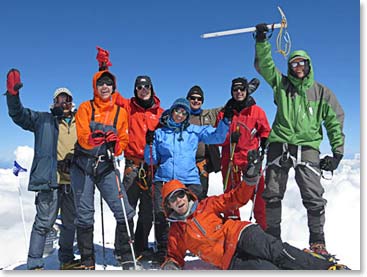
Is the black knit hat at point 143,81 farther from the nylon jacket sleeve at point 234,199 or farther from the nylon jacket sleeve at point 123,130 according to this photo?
the nylon jacket sleeve at point 234,199

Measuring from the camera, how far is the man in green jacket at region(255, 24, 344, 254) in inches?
174

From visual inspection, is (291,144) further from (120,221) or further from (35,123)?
(35,123)

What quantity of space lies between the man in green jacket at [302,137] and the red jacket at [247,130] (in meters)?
0.50

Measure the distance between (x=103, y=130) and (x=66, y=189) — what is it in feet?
3.49

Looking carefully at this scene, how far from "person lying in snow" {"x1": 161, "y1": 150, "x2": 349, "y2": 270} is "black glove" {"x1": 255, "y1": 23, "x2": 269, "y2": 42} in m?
1.49

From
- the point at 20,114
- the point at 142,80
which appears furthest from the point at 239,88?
the point at 20,114

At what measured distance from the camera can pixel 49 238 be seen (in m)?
5.84

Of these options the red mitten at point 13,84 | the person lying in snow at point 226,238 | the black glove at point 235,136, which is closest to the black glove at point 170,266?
the person lying in snow at point 226,238

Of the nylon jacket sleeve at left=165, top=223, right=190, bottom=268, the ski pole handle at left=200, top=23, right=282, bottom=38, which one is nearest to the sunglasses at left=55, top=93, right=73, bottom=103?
the ski pole handle at left=200, top=23, right=282, bottom=38

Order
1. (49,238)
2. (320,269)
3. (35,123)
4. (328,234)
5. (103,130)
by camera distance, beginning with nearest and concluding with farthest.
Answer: (320,269), (103,130), (35,123), (49,238), (328,234)

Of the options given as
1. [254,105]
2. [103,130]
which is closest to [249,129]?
[254,105]

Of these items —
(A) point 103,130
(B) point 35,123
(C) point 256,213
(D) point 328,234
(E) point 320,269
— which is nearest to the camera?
(E) point 320,269

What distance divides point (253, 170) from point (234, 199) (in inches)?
17.8

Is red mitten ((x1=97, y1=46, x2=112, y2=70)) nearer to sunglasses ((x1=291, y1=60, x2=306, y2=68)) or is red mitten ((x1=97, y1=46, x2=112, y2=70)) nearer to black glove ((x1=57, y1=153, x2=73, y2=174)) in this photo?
black glove ((x1=57, y1=153, x2=73, y2=174))
